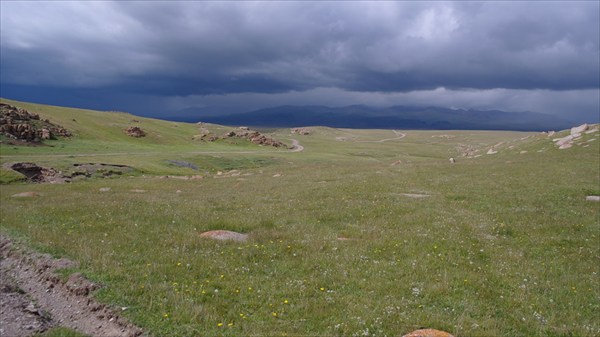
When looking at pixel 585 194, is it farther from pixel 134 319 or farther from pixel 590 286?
pixel 134 319

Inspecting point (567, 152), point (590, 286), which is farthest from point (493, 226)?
point (567, 152)

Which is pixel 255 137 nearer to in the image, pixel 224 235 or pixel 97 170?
pixel 97 170

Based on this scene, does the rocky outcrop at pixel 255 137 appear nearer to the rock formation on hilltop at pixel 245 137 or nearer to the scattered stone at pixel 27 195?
the rock formation on hilltop at pixel 245 137

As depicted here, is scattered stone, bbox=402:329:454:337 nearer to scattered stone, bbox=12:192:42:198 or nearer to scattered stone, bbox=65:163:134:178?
scattered stone, bbox=12:192:42:198

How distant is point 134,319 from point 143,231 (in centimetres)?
996

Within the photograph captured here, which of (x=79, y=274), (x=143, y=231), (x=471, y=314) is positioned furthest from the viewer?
(x=143, y=231)

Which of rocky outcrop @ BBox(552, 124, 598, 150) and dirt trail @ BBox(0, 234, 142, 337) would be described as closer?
dirt trail @ BBox(0, 234, 142, 337)

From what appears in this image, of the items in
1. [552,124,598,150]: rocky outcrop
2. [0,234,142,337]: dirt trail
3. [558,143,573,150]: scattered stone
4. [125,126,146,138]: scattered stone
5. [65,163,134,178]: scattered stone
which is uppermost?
[552,124,598,150]: rocky outcrop

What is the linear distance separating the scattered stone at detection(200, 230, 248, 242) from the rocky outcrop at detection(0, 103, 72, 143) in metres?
83.1

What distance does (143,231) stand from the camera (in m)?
20.6

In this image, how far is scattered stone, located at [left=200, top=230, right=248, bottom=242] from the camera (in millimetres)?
19469

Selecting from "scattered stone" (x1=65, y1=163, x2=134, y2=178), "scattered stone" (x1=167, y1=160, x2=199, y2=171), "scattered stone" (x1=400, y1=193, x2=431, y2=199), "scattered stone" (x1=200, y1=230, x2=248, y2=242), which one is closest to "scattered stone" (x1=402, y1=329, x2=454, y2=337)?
"scattered stone" (x1=200, y1=230, x2=248, y2=242)

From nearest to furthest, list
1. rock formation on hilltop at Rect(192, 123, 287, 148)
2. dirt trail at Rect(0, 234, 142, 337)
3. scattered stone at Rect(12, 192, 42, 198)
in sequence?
dirt trail at Rect(0, 234, 142, 337)
scattered stone at Rect(12, 192, 42, 198)
rock formation on hilltop at Rect(192, 123, 287, 148)

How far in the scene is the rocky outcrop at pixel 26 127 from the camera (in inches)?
3369
